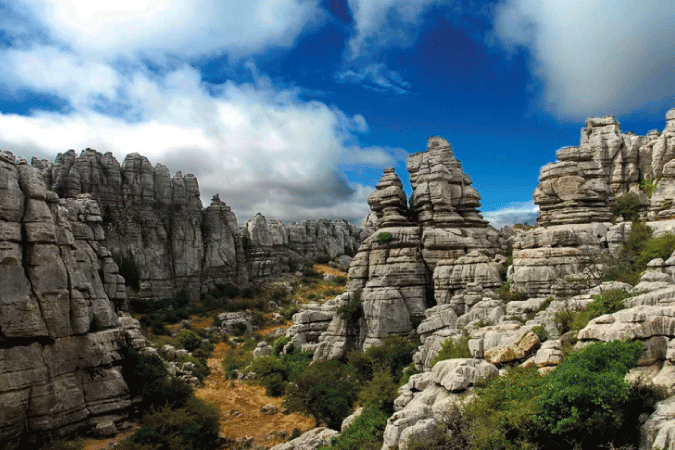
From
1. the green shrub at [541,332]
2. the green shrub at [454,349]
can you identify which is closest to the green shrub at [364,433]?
the green shrub at [454,349]

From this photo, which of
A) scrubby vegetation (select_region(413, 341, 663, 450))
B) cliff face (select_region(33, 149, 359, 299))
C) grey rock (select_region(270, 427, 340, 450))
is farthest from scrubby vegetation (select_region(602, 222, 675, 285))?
cliff face (select_region(33, 149, 359, 299))

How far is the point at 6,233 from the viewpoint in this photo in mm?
16531

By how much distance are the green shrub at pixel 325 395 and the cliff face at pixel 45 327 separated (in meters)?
7.03

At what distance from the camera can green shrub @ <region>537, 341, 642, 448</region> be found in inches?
363

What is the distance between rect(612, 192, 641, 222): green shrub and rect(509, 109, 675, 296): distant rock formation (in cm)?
20

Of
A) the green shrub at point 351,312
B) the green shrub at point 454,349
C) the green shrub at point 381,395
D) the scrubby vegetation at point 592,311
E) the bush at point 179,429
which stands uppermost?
the scrubby vegetation at point 592,311

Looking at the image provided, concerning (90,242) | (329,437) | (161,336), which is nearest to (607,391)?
(329,437)

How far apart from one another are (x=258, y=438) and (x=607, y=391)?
1488cm

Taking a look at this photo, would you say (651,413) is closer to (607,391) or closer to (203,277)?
(607,391)

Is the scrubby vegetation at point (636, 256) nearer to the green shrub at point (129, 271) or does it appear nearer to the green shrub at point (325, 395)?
the green shrub at point (325, 395)

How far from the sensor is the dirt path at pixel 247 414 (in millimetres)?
20609

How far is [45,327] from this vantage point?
1714 cm

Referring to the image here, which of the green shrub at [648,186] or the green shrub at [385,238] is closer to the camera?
the green shrub at [648,186]

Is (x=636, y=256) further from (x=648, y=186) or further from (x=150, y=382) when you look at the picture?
(x=150, y=382)
